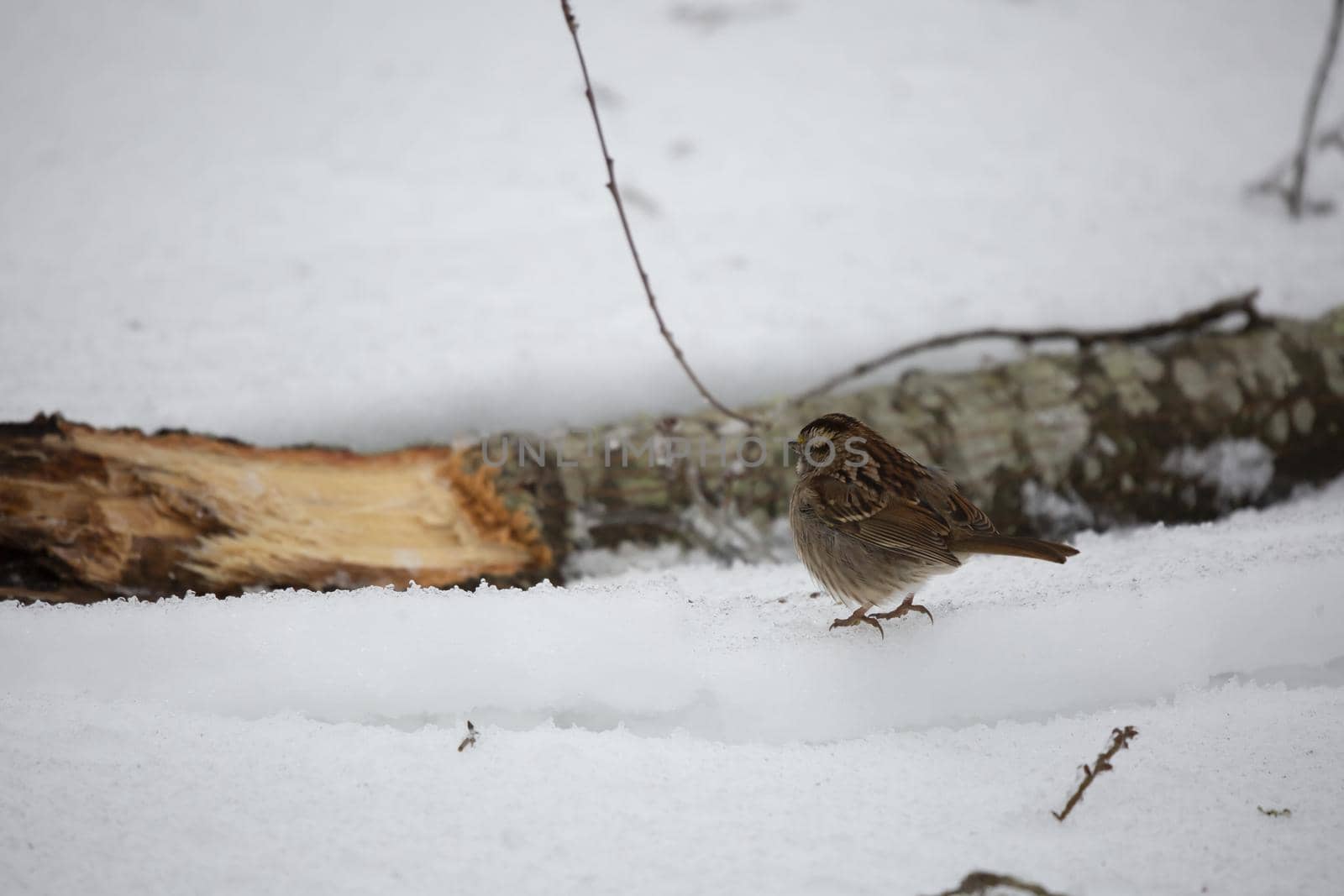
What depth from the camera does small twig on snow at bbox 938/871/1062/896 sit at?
1.58m

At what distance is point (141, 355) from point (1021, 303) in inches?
146

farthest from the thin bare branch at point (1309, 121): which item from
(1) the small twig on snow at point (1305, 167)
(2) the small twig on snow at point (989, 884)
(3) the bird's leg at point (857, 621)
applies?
(2) the small twig on snow at point (989, 884)

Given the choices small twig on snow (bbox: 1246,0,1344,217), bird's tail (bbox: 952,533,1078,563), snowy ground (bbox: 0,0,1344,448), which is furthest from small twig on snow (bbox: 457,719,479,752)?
small twig on snow (bbox: 1246,0,1344,217)

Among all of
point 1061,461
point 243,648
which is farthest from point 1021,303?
point 243,648

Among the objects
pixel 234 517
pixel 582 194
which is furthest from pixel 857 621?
pixel 582 194

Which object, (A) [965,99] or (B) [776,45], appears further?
(B) [776,45]

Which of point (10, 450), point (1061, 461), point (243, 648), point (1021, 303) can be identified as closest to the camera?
point (243, 648)

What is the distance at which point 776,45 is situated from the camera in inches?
268

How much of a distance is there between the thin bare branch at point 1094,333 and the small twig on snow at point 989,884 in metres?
2.57

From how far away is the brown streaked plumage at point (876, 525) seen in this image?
2.55 meters

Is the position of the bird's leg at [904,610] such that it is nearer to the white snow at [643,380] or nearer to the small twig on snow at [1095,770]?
the white snow at [643,380]

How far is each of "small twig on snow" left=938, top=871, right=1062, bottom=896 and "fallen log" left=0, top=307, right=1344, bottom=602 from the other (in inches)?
71.9

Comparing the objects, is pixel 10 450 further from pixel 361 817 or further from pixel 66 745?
pixel 361 817

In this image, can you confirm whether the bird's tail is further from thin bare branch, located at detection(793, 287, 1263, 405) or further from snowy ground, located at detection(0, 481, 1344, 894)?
thin bare branch, located at detection(793, 287, 1263, 405)
